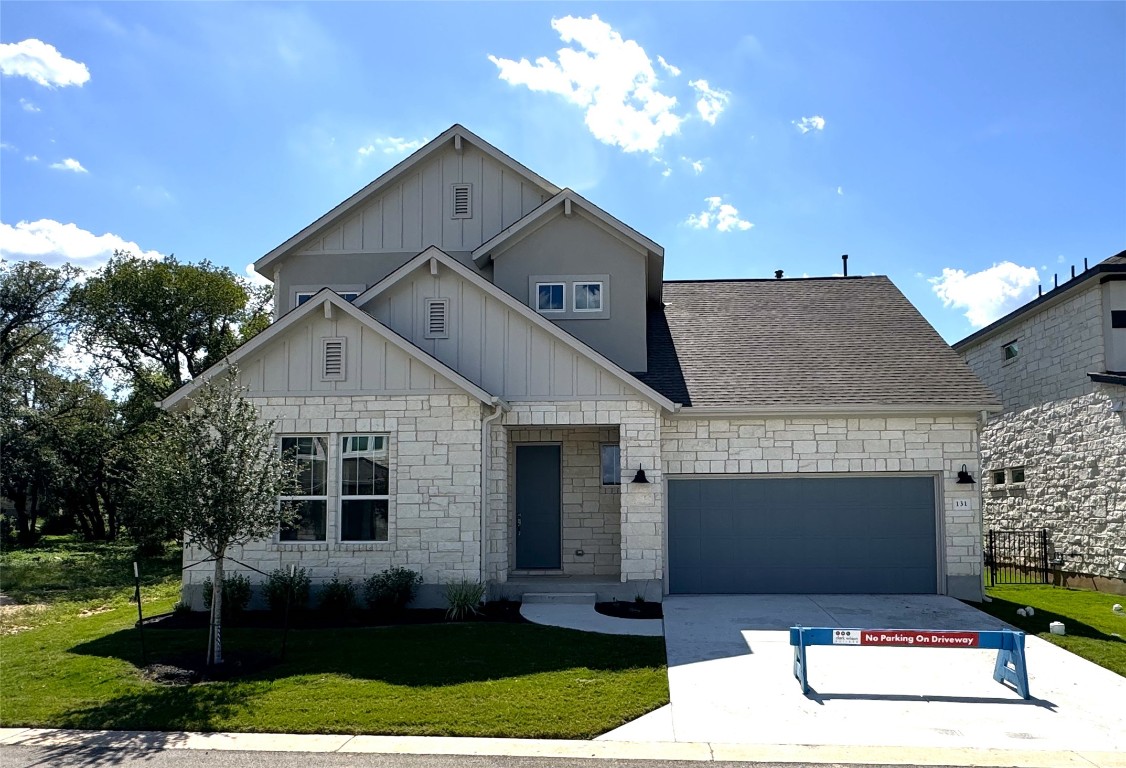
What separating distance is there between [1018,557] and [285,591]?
1599cm

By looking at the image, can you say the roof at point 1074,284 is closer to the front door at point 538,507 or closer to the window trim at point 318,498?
the front door at point 538,507

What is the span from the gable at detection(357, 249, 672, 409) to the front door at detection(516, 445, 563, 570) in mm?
1920

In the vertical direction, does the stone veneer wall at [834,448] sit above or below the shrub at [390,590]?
above

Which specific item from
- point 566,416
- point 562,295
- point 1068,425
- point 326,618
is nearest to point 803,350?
point 562,295

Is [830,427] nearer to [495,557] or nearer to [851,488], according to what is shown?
[851,488]

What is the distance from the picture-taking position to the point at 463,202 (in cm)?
1628

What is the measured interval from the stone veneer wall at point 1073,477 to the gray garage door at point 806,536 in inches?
167

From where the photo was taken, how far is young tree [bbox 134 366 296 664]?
30.3ft

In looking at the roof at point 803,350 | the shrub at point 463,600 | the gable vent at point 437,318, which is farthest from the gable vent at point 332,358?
the roof at point 803,350

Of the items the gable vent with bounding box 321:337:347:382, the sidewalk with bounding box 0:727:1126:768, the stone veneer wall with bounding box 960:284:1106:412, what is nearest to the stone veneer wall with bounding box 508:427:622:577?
the gable vent with bounding box 321:337:347:382

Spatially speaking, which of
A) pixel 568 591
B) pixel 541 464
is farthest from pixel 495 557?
pixel 541 464

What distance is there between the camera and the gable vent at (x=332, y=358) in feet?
41.6

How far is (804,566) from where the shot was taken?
1383 centimetres

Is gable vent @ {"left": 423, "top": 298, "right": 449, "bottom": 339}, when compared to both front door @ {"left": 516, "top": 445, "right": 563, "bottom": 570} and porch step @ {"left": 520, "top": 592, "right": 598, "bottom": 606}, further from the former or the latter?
porch step @ {"left": 520, "top": 592, "right": 598, "bottom": 606}
